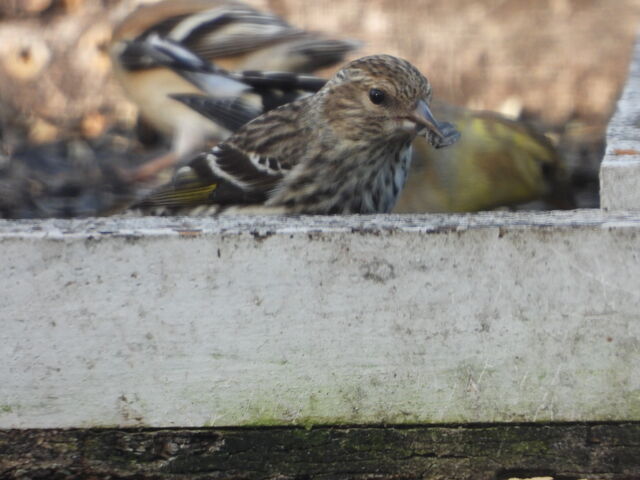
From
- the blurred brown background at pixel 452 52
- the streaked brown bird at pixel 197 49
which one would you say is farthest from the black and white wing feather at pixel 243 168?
the blurred brown background at pixel 452 52

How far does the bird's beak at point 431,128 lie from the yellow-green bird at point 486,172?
0.95ft

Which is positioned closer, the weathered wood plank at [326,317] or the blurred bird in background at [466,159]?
the weathered wood plank at [326,317]

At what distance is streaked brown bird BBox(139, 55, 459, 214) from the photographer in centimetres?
262

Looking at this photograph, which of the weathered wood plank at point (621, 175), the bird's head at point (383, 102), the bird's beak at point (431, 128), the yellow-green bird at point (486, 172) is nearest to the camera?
the weathered wood plank at point (621, 175)

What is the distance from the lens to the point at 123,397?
1907 mm

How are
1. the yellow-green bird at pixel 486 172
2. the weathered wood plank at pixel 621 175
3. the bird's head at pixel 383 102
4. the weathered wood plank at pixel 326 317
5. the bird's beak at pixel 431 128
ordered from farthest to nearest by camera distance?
the yellow-green bird at pixel 486 172 → the bird's head at pixel 383 102 → the bird's beak at pixel 431 128 → the weathered wood plank at pixel 621 175 → the weathered wood plank at pixel 326 317

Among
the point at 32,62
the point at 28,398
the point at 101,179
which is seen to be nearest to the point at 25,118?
the point at 32,62

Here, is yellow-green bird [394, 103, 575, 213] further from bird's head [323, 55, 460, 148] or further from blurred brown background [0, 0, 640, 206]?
blurred brown background [0, 0, 640, 206]

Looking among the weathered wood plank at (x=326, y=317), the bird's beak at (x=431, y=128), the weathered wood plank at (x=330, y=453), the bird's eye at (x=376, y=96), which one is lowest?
the weathered wood plank at (x=330, y=453)

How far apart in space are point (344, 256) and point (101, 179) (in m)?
1.64

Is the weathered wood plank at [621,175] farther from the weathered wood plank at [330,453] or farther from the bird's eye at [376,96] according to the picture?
the bird's eye at [376,96]

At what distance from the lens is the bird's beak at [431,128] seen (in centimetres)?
243

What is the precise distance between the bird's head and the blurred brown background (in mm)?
991

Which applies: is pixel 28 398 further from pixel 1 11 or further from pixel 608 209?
pixel 1 11
